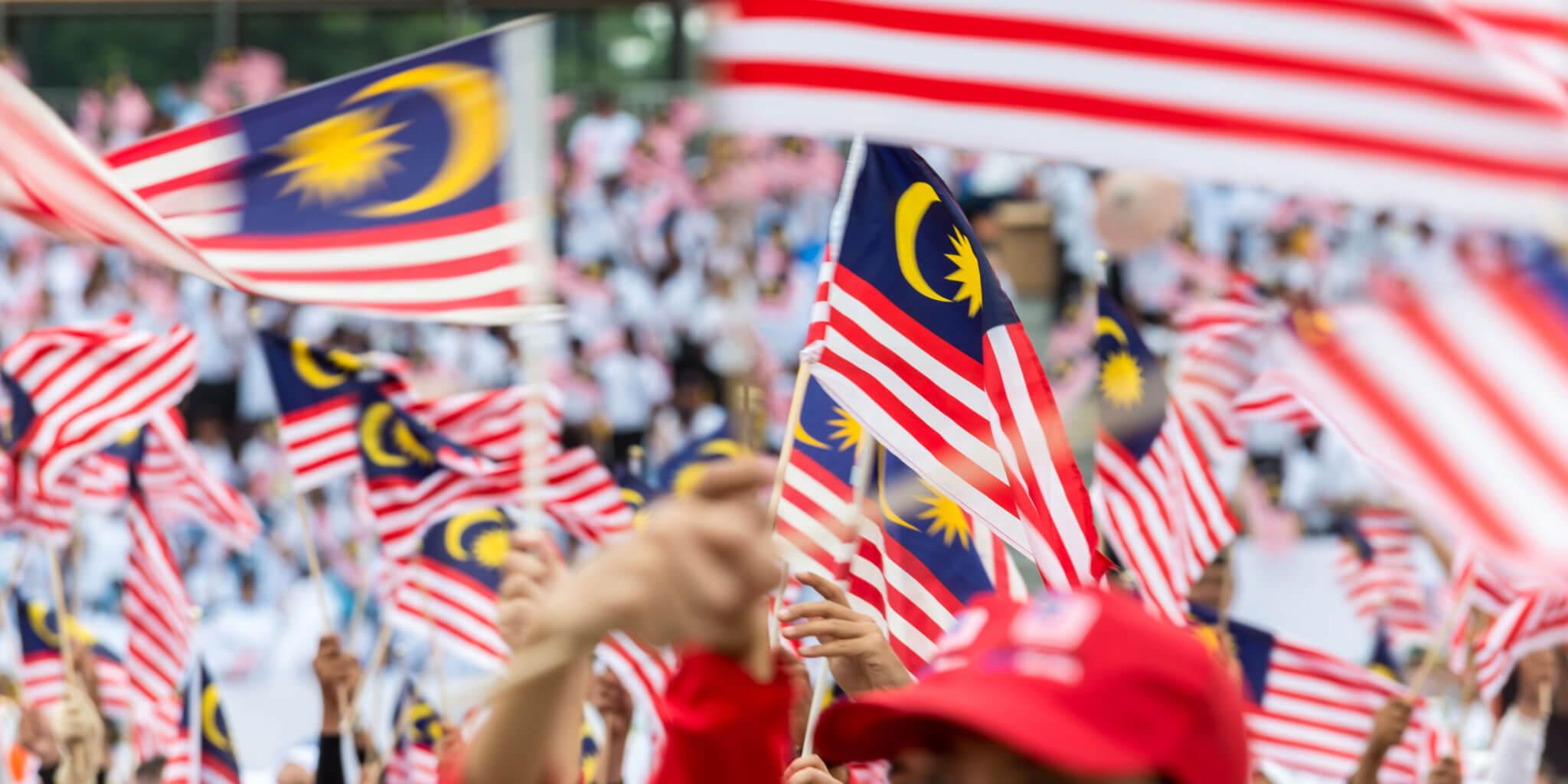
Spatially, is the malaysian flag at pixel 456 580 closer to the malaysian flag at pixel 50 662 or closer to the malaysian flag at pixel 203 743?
the malaysian flag at pixel 203 743

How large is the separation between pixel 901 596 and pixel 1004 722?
2506 millimetres

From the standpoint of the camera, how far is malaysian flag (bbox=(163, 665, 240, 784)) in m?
6.52

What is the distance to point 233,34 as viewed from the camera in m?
21.3

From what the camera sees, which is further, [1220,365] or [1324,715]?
[1220,365]

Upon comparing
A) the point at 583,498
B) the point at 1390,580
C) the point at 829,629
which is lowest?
the point at 1390,580

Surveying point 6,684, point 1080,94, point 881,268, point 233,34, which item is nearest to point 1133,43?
point 1080,94

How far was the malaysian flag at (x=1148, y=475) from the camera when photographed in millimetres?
5719

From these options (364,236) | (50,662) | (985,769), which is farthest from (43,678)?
(985,769)

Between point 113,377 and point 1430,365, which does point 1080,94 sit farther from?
point 113,377

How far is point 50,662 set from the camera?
749 centimetres

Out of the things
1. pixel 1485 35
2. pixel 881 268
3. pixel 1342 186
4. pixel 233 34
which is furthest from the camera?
pixel 233 34

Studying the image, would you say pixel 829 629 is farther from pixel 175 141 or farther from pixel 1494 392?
pixel 175 141

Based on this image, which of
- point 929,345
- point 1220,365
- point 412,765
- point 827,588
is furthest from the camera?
point 412,765

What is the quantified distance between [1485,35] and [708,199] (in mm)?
15285
